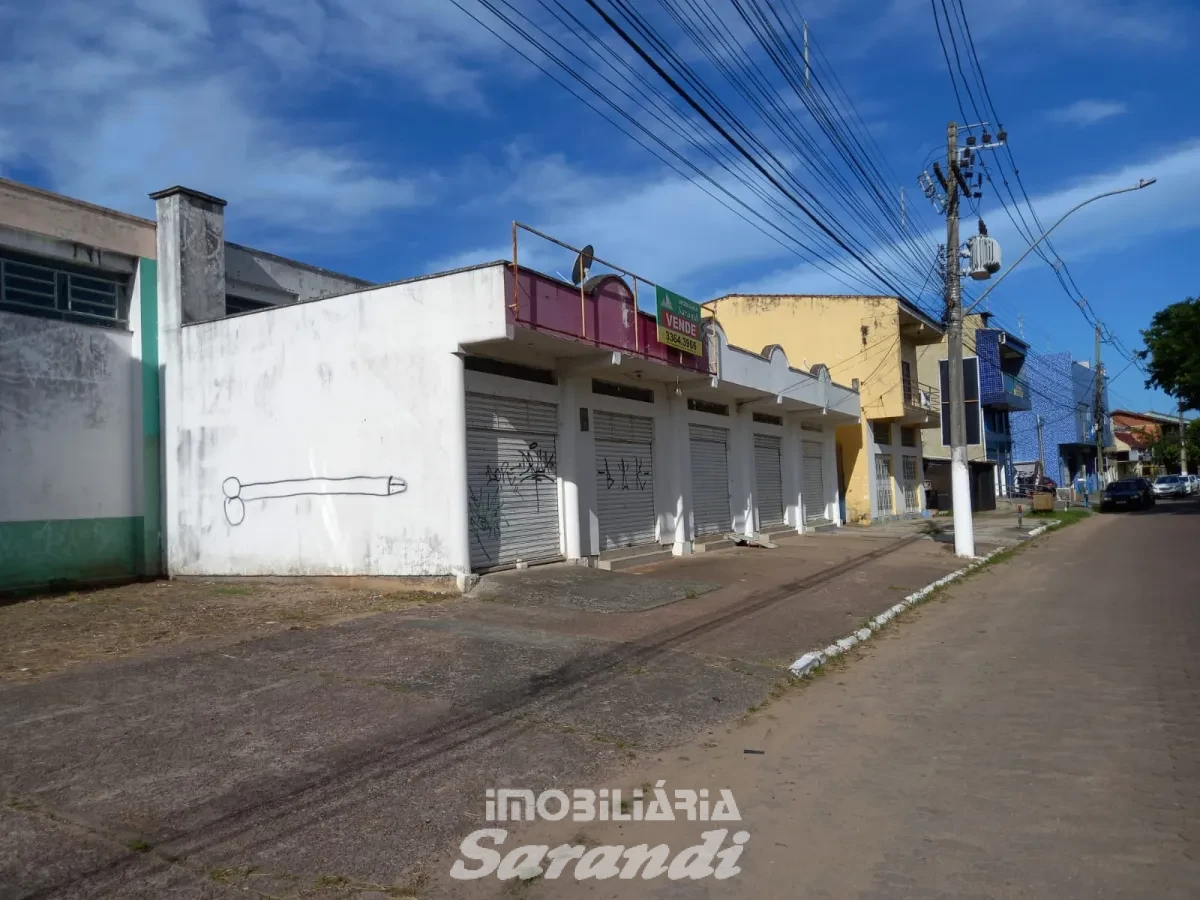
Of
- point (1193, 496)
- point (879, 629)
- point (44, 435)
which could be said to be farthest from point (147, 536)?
point (1193, 496)

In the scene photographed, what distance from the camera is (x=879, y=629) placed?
1077cm

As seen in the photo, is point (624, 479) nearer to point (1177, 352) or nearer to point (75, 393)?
point (75, 393)

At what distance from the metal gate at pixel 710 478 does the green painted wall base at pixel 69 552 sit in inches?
411

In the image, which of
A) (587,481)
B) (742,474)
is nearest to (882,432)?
(742,474)

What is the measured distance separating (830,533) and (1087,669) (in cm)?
1622

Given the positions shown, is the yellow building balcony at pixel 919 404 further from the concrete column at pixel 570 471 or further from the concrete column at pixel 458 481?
the concrete column at pixel 458 481

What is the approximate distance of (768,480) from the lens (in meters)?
23.0

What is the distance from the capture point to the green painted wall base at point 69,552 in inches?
499

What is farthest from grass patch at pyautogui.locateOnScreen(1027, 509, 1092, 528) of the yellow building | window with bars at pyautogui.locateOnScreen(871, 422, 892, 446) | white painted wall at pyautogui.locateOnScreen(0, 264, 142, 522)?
white painted wall at pyautogui.locateOnScreen(0, 264, 142, 522)

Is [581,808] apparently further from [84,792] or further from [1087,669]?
[1087,669]

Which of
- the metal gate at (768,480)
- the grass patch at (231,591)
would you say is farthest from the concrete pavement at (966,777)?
the metal gate at (768,480)

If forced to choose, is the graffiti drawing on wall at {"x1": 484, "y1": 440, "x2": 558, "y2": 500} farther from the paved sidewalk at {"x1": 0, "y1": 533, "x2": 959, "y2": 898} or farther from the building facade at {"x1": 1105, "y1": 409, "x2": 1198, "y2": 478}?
the building facade at {"x1": 1105, "y1": 409, "x2": 1198, "y2": 478}

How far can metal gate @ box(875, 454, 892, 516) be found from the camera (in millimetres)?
29703

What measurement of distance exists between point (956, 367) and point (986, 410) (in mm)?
35964
